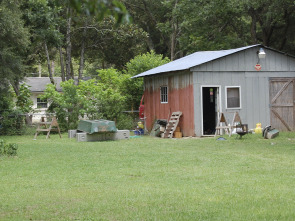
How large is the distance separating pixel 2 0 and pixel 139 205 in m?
16.1

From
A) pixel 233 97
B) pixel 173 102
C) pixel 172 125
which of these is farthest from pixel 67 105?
pixel 233 97

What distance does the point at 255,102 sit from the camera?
823 inches

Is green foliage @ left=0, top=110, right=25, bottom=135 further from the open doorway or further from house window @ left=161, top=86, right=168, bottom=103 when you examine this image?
the open doorway

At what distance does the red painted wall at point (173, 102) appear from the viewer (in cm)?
2023

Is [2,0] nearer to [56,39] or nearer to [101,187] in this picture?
[56,39]

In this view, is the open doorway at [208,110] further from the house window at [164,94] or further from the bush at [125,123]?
the bush at [125,123]

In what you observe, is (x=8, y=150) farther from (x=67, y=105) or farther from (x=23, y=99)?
(x=23, y=99)

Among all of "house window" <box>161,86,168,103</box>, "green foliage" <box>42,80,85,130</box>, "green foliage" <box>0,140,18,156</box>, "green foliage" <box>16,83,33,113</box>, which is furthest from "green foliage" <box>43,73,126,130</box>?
"green foliage" <box>0,140,18,156</box>

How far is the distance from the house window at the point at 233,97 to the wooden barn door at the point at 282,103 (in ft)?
5.03

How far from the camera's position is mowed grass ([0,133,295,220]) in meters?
6.27

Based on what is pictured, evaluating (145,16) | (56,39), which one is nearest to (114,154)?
(56,39)

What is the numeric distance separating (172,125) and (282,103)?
16.4 ft

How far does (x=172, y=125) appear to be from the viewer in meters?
20.9

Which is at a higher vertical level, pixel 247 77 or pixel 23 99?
pixel 247 77
